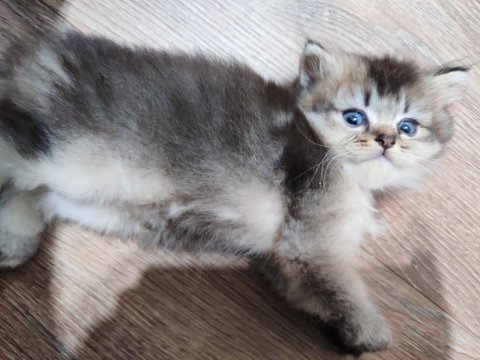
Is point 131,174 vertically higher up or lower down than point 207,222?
higher up

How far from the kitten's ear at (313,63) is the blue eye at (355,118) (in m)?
0.14

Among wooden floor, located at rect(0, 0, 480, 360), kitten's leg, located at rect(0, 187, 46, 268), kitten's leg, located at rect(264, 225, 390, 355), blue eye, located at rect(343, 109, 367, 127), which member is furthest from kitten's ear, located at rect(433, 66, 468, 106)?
kitten's leg, located at rect(0, 187, 46, 268)

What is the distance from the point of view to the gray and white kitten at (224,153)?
105 centimetres

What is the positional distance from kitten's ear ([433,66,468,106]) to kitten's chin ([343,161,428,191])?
0.22 meters

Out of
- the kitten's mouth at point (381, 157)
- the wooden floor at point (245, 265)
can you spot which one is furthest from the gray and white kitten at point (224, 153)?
the wooden floor at point (245, 265)

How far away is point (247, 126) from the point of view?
1.12 m

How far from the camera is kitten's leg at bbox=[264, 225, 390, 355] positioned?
113cm

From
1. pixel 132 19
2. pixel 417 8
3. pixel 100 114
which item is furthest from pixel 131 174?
pixel 417 8

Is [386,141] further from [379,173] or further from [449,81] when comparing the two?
[449,81]

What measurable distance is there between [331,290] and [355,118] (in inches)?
17.1

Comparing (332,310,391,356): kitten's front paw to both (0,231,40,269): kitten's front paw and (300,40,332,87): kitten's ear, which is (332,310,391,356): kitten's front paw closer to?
(300,40,332,87): kitten's ear

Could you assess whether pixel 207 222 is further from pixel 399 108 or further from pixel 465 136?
pixel 465 136

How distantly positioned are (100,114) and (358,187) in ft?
2.16

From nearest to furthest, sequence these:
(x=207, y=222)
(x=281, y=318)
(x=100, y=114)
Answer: (x=100, y=114), (x=207, y=222), (x=281, y=318)
